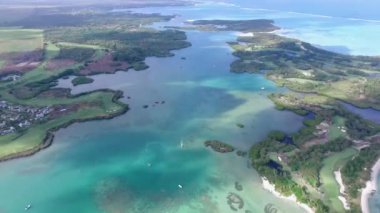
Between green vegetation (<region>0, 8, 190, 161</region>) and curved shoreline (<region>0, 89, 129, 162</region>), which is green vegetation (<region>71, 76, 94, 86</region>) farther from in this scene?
curved shoreline (<region>0, 89, 129, 162</region>)

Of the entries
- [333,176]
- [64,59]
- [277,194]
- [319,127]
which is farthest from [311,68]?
[64,59]

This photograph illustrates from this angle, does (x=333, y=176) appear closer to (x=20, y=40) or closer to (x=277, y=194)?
(x=277, y=194)

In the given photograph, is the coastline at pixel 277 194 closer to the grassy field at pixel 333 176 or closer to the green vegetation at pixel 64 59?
the grassy field at pixel 333 176

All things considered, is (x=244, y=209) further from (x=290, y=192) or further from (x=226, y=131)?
(x=226, y=131)

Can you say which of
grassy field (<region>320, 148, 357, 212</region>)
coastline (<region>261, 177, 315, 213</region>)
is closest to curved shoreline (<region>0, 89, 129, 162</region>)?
coastline (<region>261, 177, 315, 213</region>)

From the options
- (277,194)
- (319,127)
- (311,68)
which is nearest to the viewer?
(277,194)

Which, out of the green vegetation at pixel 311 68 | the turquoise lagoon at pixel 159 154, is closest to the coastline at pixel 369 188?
the turquoise lagoon at pixel 159 154
